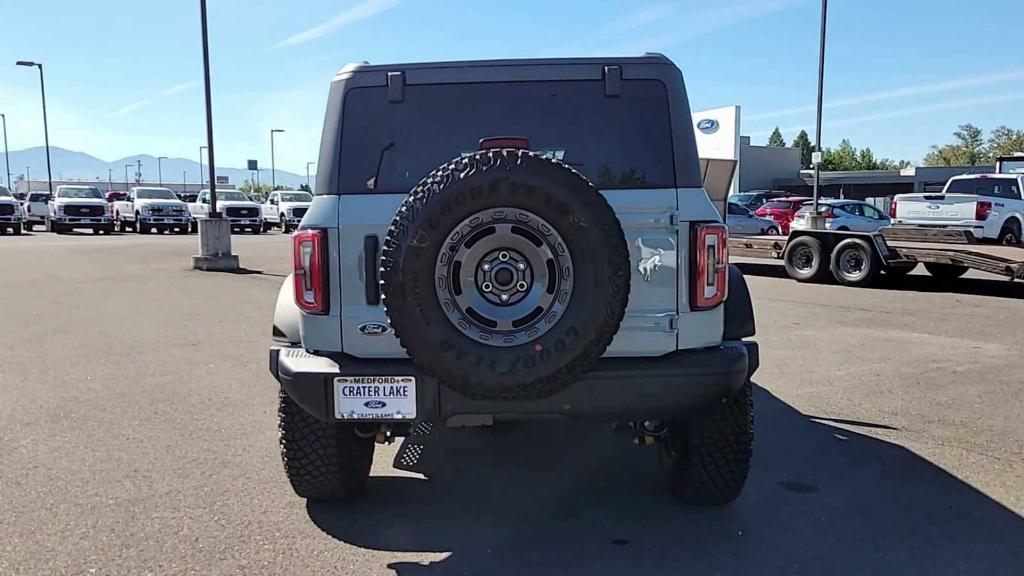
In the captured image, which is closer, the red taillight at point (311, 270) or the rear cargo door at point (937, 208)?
the red taillight at point (311, 270)

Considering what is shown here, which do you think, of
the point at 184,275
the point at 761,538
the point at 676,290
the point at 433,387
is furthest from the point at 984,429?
the point at 184,275

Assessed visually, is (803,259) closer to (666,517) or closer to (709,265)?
(666,517)

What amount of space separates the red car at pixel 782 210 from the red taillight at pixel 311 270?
86.8 ft

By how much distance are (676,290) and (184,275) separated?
13677mm

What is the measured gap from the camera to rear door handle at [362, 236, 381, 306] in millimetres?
3420

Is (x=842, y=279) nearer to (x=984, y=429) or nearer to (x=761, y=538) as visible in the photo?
(x=984, y=429)

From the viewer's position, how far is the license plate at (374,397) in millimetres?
3338

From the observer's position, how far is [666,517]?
3945 mm

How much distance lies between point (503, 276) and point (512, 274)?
0.04 meters

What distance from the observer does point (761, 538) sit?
3.69 metres

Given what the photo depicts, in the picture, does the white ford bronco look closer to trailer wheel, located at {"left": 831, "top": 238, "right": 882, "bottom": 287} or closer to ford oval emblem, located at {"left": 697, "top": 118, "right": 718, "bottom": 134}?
trailer wheel, located at {"left": 831, "top": 238, "right": 882, "bottom": 287}

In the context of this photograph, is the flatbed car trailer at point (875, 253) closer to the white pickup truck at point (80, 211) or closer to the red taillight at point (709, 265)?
the red taillight at point (709, 265)

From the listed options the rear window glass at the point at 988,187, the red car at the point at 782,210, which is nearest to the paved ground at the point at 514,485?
the rear window glass at the point at 988,187

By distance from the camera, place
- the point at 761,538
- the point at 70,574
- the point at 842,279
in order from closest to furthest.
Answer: the point at 70,574, the point at 761,538, the point at 842,279
